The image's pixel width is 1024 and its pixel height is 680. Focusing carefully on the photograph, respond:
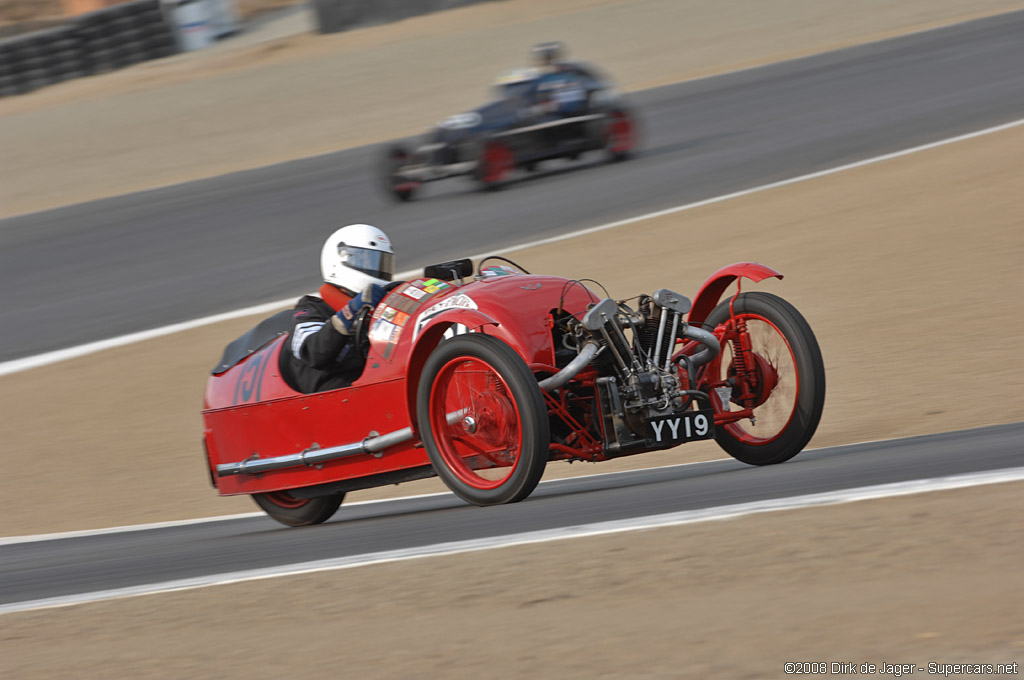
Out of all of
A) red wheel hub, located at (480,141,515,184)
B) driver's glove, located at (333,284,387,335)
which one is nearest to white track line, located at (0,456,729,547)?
driver's glove, located at (333,284,387,335)

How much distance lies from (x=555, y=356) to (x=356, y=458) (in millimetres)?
1204

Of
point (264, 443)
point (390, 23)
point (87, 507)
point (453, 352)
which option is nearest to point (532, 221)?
point (87, 507)

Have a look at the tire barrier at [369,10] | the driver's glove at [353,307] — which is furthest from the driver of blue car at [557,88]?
the tire barrier at [369,10]

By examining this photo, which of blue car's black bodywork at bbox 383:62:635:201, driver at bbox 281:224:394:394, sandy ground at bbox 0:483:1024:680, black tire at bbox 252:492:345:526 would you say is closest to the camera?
sandy ground at bbox 0:483:1024:680

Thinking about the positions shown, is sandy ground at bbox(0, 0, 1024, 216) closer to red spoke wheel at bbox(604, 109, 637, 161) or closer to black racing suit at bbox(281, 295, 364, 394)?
red spoke wheel at bbox(604, 109, 637, 161)

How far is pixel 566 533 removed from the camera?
4938mm

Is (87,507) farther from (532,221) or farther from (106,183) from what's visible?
(106,183)

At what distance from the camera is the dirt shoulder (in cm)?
882

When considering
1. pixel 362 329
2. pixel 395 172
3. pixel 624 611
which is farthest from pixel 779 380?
pixel 395 172

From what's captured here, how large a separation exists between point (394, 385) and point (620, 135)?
1292cm

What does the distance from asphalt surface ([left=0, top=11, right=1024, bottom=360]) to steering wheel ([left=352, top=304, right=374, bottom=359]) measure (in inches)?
314

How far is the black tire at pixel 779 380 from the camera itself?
5.96 metres

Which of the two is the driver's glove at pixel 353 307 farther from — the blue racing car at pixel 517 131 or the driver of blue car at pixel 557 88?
the driver of blue car at pixel 557 88

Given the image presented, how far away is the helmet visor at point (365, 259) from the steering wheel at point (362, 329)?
506 millimetres
